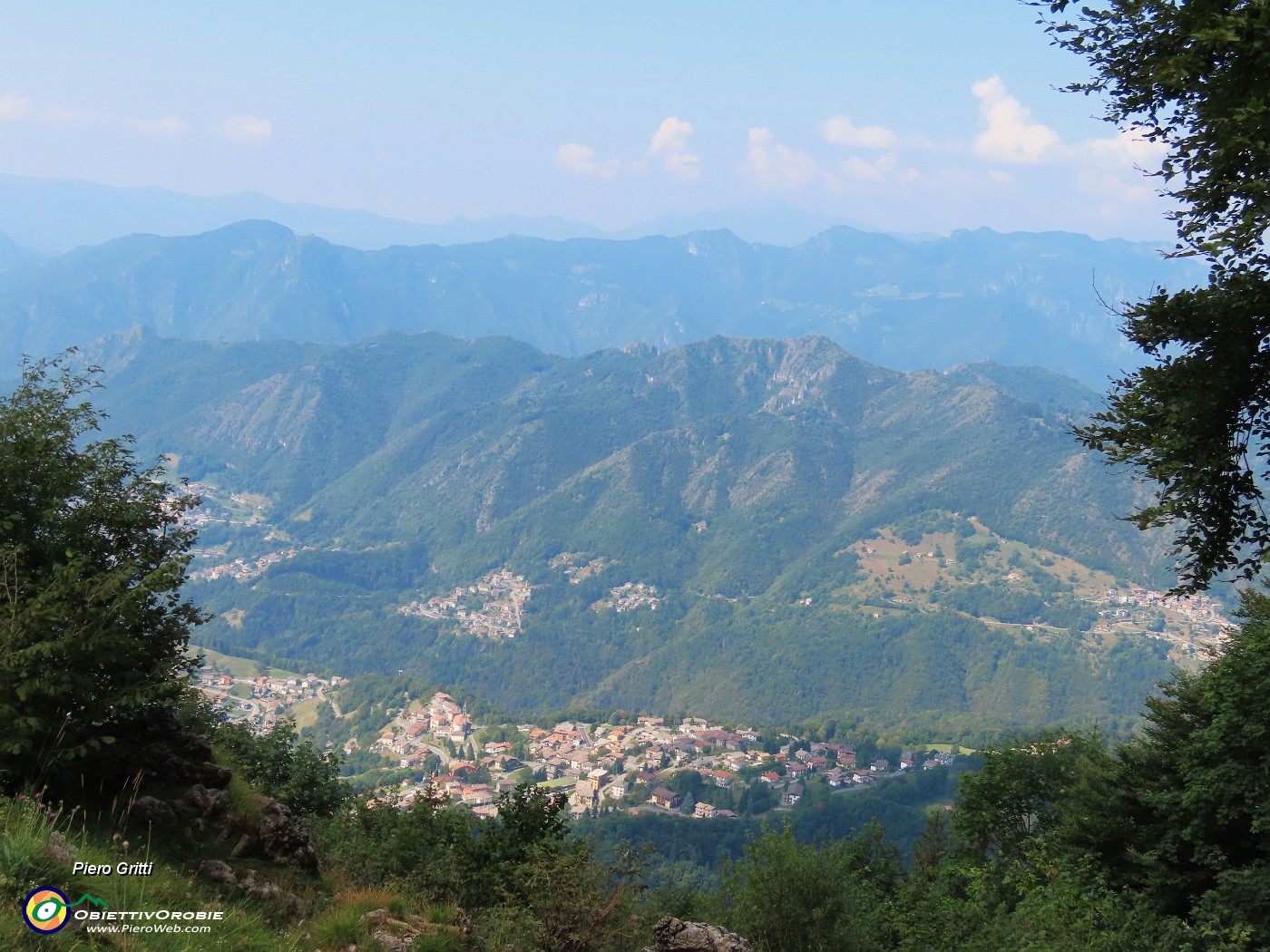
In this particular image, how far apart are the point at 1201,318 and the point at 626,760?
104 m

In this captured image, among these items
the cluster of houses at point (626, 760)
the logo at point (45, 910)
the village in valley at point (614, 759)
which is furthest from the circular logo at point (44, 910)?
the village in valley at point (614, 759)

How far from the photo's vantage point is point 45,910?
17.9ft

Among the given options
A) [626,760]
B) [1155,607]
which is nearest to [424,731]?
[626,760]

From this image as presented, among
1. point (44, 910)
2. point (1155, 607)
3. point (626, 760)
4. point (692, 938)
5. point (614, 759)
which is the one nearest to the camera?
point (44, 910)

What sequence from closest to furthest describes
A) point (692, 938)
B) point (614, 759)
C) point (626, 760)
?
point (692, 938), point (614, 759), point (626, 760)

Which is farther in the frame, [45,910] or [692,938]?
[692,938]

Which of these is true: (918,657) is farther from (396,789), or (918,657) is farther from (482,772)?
(396,789)

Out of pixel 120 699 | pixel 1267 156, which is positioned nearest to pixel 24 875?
pixel 120 699

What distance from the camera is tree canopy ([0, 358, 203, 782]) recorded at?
7848 mm

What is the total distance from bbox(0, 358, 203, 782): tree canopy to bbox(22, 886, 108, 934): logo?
243 cm

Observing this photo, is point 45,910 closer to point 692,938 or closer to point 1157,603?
point 692,938

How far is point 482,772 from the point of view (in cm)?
9844

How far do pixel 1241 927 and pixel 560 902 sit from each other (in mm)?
11361

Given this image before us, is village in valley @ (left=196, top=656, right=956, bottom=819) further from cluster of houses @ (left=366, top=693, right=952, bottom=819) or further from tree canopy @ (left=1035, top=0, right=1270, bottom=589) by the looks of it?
tree canopy @ (left=1035, top=0, right=1270, bottom=589)
